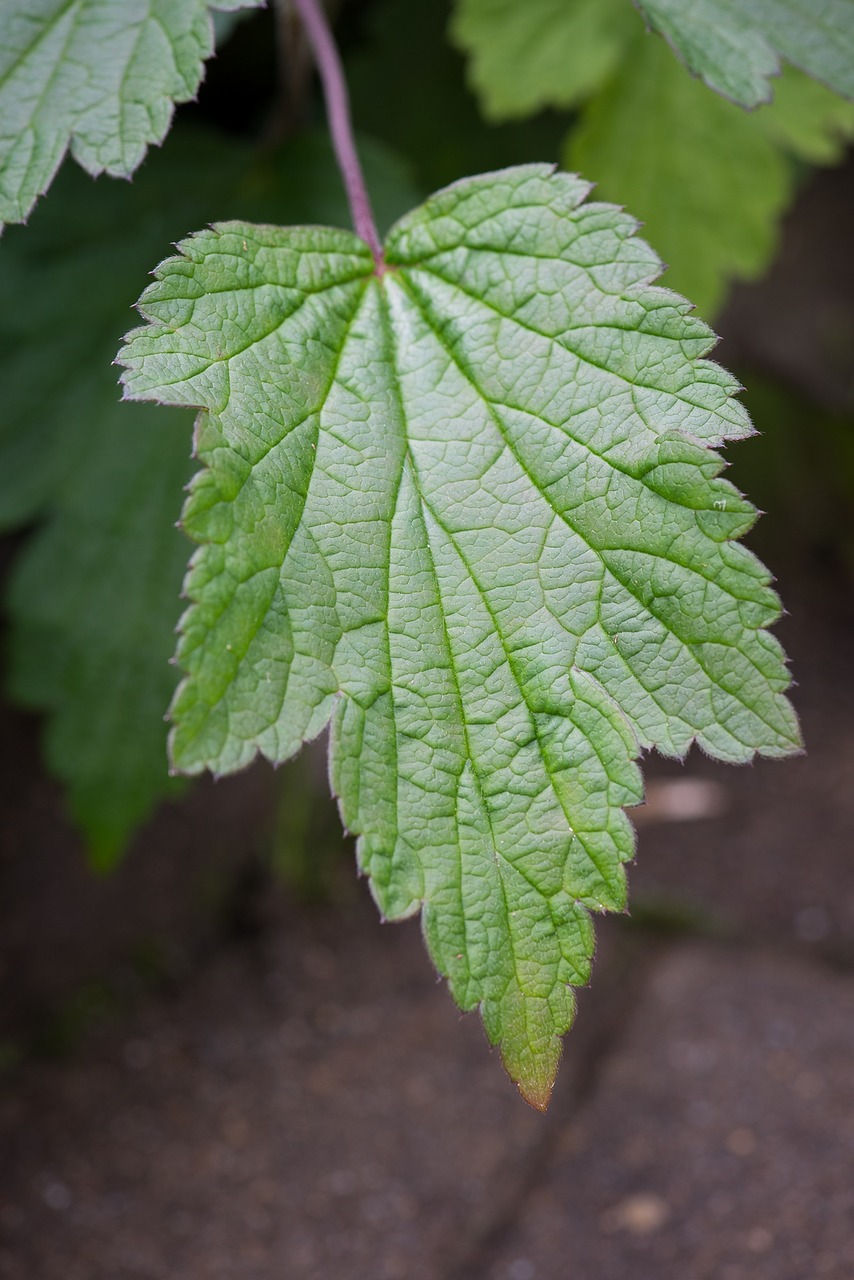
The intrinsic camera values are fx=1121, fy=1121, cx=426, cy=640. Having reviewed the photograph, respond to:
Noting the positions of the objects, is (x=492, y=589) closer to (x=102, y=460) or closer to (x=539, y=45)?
(x=102, y=460)

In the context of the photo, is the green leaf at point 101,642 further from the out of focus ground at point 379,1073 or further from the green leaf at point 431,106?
the green leaf at point 431,106

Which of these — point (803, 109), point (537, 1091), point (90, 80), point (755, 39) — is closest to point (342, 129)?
point (90, 80)

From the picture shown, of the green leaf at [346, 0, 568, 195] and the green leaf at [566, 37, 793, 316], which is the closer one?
the green leaf at [566, 37, 793, 316]

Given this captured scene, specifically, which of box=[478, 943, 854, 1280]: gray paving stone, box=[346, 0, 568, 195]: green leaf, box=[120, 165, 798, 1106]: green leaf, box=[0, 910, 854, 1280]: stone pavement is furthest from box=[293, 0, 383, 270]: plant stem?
box=[478, 943, 854, 1280]: gray paving stone

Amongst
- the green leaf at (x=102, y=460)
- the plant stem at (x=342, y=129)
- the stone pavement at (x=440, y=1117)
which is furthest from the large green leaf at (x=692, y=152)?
the stone pavement at (x=440, y=1117)

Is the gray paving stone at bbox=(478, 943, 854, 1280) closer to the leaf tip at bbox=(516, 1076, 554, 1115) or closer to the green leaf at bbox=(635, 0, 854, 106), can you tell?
the leaf tip at bbox=(516, 1076, 554, 1115)

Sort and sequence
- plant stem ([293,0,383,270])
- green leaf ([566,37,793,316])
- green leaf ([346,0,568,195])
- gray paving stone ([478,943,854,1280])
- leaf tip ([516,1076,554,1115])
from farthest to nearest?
1. green leaf ([346,0,568,195])
2. green leaf ([566,37,793,316])
3. gray paving stone ([478,943,854,1280])
4. plant stem ([293,0,383,270])
5. leaf tip ([516,1076,554,1115])
